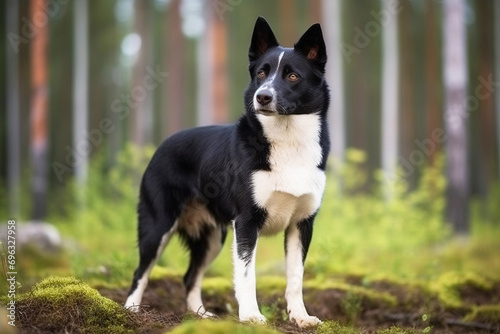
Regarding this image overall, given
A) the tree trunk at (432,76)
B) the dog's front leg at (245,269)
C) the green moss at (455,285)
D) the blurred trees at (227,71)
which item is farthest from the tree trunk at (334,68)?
the dog's front leg at (245,269)

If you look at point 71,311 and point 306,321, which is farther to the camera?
point 306,321

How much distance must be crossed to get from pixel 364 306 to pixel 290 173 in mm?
2107

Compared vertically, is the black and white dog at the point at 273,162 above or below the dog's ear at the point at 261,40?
below

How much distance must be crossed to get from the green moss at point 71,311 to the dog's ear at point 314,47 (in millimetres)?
2395

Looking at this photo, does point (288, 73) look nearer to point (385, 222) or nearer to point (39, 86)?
point (385, 222)

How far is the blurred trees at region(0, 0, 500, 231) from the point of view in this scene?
17.5 m

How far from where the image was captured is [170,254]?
9602 mm

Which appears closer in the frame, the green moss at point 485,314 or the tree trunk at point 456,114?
the green moss at point 485,314

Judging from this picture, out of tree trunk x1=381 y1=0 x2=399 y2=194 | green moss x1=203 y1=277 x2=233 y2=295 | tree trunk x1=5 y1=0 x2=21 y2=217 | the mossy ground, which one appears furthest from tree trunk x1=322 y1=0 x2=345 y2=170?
tree trunk x1=5 y1=0 x2=21 y2=217

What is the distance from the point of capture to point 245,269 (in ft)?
14.7

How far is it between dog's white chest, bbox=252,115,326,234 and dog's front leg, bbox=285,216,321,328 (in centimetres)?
12

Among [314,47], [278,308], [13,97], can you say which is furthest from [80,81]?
[314,47]

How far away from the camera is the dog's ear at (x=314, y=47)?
4625 millimetres

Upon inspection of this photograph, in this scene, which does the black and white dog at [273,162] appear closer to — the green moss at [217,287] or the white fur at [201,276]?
the white fur at [201,276]
